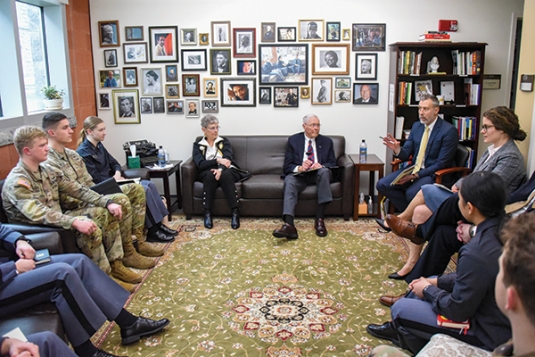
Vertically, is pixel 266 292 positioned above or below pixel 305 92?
below

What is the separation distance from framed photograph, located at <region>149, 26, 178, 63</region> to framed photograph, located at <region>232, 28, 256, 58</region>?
2.35 ft

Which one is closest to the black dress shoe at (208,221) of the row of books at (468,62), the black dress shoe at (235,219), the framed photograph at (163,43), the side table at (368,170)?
the black dress shoe at (235,219)

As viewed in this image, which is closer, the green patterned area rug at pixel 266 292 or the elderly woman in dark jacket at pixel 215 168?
the green patterned area rug at pixel 266 292

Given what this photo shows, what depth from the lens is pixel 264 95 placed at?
5672 mm

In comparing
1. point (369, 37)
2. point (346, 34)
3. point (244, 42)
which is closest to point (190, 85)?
point (244, 42)

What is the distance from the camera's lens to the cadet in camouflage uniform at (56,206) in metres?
3.13

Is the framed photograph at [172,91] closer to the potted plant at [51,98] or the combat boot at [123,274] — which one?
the potted plant at [51,98]

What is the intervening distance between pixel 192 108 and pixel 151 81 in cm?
59

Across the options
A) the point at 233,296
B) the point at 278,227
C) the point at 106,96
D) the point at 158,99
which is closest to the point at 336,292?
the point at 233,296

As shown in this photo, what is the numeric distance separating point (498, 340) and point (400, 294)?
1357mm

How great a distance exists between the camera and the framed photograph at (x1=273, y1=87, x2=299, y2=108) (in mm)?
5637

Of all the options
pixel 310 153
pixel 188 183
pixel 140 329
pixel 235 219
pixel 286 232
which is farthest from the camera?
pixel 310 153

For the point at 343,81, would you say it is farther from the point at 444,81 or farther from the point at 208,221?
the point at 208,221

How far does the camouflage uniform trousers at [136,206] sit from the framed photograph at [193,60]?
6.60 feet
